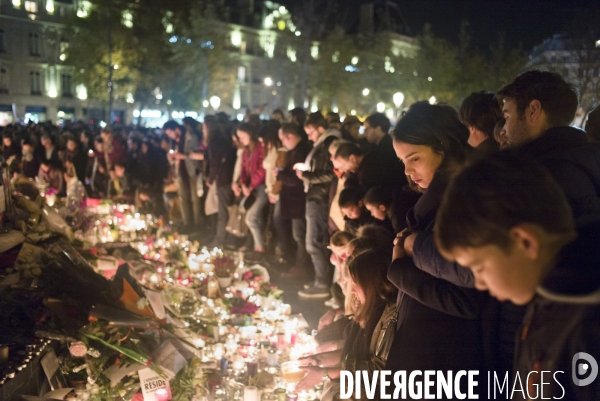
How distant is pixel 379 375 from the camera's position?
2764mm

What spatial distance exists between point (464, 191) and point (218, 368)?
11.0 feet

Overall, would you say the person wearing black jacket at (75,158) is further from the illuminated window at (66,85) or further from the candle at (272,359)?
the illuminated window at (66,85)

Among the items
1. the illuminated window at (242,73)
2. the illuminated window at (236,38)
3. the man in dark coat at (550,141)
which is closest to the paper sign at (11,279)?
the man in dark coat at (550,141)

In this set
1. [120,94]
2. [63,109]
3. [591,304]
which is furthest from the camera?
[63,109]

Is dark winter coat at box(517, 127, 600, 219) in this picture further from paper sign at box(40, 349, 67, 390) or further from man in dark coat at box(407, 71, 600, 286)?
paper sign at box(40, 349, 67, 390)

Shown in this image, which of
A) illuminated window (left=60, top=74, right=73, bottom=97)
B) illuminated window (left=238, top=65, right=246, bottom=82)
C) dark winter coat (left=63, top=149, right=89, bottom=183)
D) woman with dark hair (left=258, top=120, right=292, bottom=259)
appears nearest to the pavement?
woman with dark hair (left=258, top=120, right=292, bottom=259)

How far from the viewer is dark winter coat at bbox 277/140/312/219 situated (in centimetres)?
755

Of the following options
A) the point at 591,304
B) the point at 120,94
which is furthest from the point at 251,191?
the point at 120,94

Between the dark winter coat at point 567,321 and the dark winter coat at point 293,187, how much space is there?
235 inches

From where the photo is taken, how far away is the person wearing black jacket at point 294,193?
7.48 meters

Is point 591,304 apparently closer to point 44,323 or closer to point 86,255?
point 44,323

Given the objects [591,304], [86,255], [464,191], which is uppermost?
[464,191]

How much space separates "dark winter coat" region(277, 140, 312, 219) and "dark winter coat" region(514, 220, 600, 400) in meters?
5.98

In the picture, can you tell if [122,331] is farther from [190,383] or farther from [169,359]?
[190,383]
